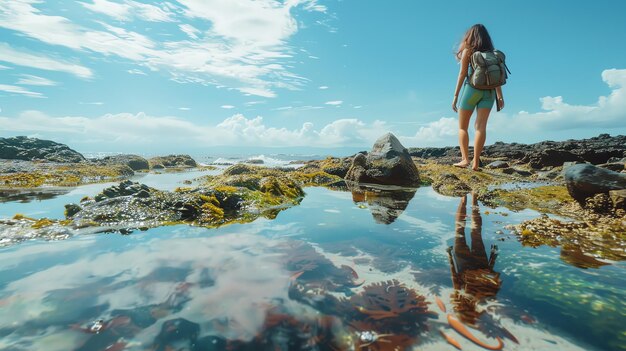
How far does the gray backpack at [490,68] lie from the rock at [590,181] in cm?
261

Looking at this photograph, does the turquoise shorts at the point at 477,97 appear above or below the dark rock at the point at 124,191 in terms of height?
above

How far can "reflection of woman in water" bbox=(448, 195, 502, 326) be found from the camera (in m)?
2.33

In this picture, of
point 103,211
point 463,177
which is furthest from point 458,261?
point 463,177

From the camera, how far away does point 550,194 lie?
283 inches

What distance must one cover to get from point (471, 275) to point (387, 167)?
725cm

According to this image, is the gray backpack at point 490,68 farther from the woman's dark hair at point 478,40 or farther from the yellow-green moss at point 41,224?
the yellow-green moss at point 41,224

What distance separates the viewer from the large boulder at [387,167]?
985cm

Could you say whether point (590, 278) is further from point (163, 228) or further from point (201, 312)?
point (163, 228)

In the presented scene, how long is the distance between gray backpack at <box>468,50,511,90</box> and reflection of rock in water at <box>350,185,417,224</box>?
3.22 meters

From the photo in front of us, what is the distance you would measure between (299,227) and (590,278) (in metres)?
3.24

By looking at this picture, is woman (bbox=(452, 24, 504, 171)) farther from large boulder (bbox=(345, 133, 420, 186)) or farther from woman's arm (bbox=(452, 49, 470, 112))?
large boulder (bbox=(345, 133, 420, 186))

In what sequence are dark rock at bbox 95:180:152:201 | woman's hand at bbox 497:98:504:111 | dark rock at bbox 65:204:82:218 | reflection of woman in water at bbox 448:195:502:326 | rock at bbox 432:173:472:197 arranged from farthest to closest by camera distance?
rock at bbox 432:173:472:197
woman's hand at bbox 497:98:504:111
dark rock at bbox 95:180:152:201
dark rock at bbox 65:204:82:218
reflection of woman in water at bbox 448:195:502:326

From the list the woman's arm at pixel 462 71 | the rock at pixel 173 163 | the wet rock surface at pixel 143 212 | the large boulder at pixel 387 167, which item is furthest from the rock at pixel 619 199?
the rock at pixel 173 163

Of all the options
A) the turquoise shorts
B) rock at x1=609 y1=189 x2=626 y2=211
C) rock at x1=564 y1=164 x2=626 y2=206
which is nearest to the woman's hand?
the turquoise shorts
